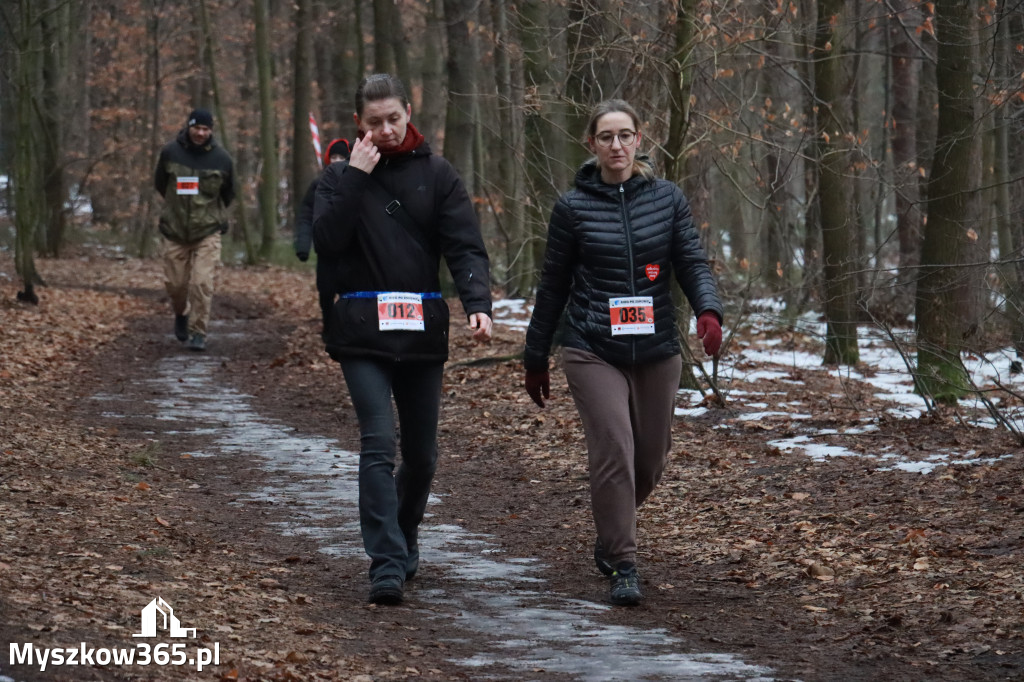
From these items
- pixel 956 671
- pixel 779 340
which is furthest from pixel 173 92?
pixel 956 671

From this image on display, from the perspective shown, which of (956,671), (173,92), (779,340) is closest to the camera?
(956,671)

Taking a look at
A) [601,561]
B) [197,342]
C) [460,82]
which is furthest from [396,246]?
[460,82]

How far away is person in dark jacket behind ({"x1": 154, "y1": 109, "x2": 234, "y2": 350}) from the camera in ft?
49.0

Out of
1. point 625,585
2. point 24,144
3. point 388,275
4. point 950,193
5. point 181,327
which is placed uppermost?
point 24,144

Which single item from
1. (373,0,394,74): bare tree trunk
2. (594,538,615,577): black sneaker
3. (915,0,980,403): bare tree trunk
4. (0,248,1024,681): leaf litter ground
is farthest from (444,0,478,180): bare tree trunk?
(594,538,615,577): black sneaker

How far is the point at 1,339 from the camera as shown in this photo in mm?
14938

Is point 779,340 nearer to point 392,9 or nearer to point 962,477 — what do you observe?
point 392,9

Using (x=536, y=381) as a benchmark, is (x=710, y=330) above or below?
above

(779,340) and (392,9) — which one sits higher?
(392,9)

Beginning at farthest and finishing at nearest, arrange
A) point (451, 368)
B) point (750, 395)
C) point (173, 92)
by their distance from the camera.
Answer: point (173, 92) < point (451, 368) < point (750, 395)

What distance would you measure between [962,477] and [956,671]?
3396 mm

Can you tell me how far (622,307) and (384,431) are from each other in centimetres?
122

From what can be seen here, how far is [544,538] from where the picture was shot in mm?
7508

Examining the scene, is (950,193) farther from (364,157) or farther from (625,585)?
(364,157)
